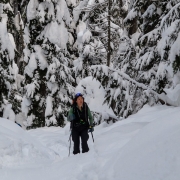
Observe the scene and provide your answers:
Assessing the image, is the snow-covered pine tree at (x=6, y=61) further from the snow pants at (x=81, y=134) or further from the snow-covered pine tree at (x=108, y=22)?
the snow pants at (x=81, y=134)

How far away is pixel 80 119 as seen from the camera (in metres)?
7.39

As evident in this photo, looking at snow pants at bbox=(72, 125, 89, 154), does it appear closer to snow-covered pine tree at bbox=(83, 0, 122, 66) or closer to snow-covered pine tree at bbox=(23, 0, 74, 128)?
snow-covered pine tree at bbox=(83, 0, 122, 66)

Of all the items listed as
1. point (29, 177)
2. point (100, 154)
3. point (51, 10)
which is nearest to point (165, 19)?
point (100, 154)

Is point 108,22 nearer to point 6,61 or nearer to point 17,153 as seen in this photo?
point 6,61

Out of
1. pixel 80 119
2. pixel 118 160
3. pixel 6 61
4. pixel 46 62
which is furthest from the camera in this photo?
pixel 46 62

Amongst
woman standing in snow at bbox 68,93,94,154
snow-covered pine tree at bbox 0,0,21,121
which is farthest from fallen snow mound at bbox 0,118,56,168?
snow-covered pine tree at bbox 0,0,21,121

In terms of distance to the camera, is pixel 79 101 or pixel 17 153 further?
pixel 79 101

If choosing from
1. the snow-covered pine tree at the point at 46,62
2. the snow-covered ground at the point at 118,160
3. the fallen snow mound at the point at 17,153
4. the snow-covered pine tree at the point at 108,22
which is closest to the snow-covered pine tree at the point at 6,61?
the snow-covered pine tree at the point at 46,62

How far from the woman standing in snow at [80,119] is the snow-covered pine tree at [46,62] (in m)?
9.26

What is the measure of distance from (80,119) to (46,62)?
392 inches

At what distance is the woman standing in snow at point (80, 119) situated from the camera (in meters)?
7.29

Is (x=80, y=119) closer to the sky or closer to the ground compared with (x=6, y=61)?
closer to the ground

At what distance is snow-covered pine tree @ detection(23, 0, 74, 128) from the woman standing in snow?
926 centimetres

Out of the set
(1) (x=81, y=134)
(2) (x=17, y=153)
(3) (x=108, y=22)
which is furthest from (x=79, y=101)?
(3) (x=108, y=22)
